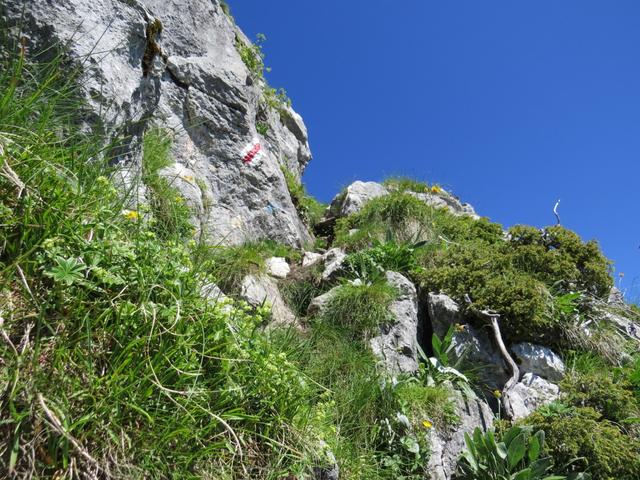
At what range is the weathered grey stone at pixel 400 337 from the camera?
180 inches

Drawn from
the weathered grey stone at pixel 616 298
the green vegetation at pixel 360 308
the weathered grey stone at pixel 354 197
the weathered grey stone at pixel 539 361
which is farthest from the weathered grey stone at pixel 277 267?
the weathered grey stone at pixel 616 298

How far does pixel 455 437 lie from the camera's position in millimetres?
3916

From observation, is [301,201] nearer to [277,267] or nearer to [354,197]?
[354,197]

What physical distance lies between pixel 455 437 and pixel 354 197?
5919 millimetres

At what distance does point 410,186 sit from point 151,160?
5824 mm

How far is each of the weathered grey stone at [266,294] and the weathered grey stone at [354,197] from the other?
3.67m

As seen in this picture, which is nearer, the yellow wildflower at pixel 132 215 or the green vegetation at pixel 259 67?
the yellow wildflower at pixel 132 215

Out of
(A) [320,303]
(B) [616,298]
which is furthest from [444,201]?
(A) [320,303]

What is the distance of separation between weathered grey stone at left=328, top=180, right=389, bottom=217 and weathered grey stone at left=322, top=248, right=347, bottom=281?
2.26 metres

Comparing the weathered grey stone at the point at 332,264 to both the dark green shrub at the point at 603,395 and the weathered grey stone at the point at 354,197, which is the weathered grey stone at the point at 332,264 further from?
the dark green shrub at the point at 603,395

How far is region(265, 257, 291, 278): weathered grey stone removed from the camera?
605cm

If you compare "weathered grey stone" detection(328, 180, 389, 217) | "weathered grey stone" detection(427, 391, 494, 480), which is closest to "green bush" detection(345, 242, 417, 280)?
"weathered grey stone" detection(427, 391, 494, 480)

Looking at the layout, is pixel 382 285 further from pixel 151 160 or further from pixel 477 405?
pixel 151 160

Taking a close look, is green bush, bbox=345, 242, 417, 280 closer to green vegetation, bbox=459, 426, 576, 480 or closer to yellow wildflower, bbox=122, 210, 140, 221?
green vegetation, bbox=459, 426, 576, 480
